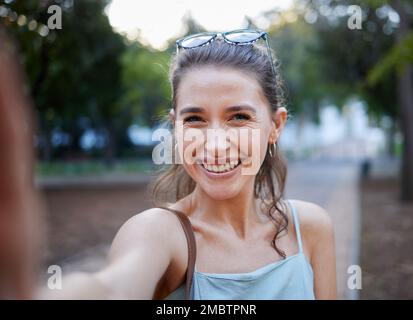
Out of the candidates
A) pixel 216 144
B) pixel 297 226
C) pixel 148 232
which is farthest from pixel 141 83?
pixel 148 232

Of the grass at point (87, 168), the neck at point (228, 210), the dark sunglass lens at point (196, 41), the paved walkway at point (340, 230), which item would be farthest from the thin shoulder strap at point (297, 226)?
the grass at point (87, 168)

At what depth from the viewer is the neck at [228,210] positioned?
5.01ft

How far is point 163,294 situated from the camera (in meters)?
1.41

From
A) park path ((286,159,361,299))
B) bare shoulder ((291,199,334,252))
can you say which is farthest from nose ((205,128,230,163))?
park path ((286,159,361,299))

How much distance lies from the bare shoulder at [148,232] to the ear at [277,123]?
445mm

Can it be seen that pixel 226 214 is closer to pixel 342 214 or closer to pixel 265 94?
pixel 265 94

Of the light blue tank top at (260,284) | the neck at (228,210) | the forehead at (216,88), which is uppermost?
the forehead at (216,88)

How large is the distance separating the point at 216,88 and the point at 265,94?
196mm

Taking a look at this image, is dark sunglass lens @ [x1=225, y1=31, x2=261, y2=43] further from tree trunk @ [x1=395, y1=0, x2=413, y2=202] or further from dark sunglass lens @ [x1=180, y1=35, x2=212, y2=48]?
tree trunk @ [x1=395, y1=0, x2=413, y2=202]

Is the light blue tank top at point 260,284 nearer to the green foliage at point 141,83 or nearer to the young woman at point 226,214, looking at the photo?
the young woman at point 226,214

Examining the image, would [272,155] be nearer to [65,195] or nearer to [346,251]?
[346,251]

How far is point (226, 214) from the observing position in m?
1.55

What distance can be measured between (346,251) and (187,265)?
4.96m
